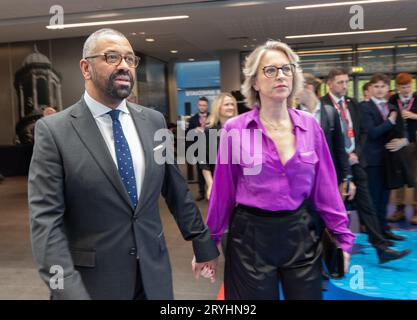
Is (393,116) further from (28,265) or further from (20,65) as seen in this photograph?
(20,65)

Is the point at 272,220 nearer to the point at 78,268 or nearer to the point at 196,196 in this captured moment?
the point at 78,268

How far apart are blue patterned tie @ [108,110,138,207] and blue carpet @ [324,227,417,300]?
200 cm

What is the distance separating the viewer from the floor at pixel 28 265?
342cm

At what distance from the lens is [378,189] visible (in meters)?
4.40

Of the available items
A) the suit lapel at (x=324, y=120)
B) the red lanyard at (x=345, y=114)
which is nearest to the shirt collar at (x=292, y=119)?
the suit lapel at (x=324, y=120)

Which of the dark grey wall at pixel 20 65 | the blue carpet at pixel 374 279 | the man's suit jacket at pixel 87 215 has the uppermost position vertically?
the dark grey wall at pixel 20 65

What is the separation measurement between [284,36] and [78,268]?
1044 cm

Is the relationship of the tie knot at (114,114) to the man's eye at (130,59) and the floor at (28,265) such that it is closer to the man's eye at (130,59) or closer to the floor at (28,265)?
the man's eye at (130,59)

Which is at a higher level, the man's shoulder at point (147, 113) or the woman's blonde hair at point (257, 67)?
the woman's blonde hair at point (257, 67)

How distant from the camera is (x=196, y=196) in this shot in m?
7.71

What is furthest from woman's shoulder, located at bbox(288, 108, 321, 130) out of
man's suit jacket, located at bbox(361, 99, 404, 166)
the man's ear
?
man's suit jacket, located at bbox(361, 99, 404, 166)

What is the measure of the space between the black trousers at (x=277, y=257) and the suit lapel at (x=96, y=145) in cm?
57

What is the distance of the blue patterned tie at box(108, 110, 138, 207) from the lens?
1.55 metres

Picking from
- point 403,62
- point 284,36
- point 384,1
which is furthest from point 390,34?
point 384,1
